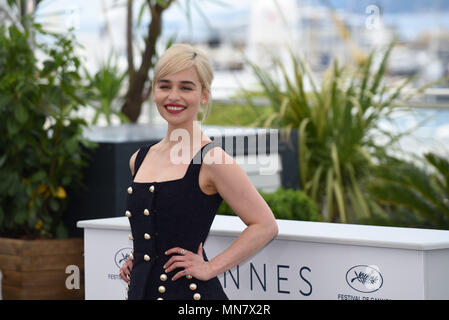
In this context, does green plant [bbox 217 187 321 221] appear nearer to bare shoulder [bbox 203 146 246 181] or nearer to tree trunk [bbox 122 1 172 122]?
tree trunk [bbox 122 1 172 122]

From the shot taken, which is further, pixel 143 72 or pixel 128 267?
pixel 143 72

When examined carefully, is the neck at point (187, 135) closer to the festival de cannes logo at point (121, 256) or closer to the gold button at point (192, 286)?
the gold button at point (192, 286)

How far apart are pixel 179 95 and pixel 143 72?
3.74 meters

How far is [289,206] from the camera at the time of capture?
4.48m

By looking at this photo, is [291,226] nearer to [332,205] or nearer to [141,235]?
[141,235]

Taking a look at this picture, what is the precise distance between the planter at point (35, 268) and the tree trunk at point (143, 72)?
1.82 meters

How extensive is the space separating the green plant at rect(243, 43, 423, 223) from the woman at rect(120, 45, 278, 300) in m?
4.34

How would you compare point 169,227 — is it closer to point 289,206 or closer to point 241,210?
point 241,210

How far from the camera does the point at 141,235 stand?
2068mm

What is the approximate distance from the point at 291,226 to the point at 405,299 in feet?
1.72
